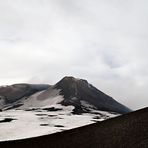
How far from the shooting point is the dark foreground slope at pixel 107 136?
1859cm

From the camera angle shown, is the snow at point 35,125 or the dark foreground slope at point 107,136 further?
the snow at point 35,125

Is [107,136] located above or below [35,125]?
below

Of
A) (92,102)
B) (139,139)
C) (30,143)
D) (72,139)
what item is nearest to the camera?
(139,139)

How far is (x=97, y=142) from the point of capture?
66.1 feet

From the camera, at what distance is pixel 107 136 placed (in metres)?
20.5

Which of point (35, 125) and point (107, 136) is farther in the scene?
point (35, 125)

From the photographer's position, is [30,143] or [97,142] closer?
[97,142]

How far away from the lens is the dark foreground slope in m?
18.6

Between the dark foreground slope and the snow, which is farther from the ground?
the snow

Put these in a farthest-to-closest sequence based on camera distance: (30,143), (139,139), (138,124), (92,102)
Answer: (92,102)
(30,143)
(138,124)
(139,139)

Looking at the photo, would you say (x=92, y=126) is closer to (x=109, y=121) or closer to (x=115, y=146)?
(x=109, y=121)

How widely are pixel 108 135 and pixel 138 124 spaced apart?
206 cm

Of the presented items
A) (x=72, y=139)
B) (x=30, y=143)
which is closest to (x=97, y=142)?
(x=72, y=139)

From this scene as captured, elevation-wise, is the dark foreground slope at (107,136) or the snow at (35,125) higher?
the snow at (35,125)
